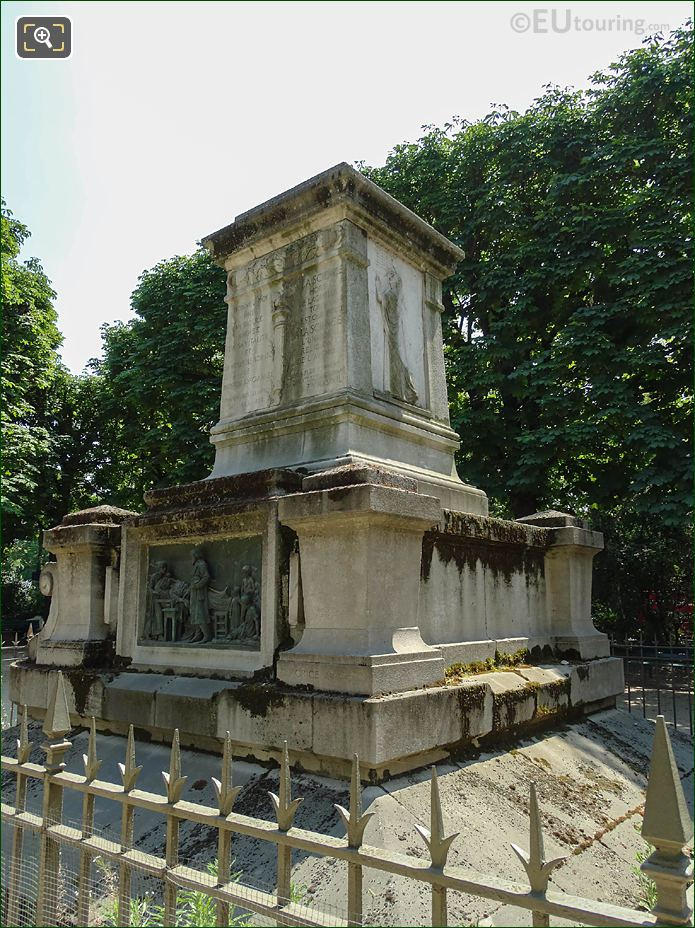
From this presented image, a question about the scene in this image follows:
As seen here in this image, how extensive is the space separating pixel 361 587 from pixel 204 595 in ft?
5.36

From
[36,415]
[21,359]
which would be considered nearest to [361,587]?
[21,359]

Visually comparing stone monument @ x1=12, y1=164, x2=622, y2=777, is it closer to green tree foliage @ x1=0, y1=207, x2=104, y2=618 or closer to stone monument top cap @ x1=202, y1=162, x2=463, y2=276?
stone monument top cap @ x1=202, y1=162, x2=463, y2=276

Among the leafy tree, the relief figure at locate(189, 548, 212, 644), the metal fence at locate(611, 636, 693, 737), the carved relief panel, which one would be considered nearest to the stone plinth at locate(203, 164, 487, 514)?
the carved relief panel

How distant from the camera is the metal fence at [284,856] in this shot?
1978 millimetres

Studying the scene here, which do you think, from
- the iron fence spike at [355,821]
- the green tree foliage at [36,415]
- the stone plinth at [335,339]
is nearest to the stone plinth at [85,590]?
the stone plinth at [335,339]

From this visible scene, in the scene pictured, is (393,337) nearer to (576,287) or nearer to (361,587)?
(361,587)

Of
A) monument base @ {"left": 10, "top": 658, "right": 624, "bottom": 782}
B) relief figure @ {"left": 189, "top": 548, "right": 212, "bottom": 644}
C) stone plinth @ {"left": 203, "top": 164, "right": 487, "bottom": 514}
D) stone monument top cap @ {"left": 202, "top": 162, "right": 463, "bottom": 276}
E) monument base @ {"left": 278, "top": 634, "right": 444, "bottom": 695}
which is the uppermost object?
stone monument top cap @ {"left": 202, "top": 162, "right": 463, "bottom": 276}

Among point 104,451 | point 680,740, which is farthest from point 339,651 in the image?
point 104,451

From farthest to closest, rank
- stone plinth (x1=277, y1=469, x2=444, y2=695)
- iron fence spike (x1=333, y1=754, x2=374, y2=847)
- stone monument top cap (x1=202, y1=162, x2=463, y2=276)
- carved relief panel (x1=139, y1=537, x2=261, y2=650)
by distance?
stone monument top cap (x1=202, y1=162, x2=463, y2=276)
carved relief panel (x1=139, y1=537, x2=261, y2=650)
stone plinth (x1=277, y1=469, x2=444, y2=695)
iron fence spike (x1=333, y1=754, x2=374, y2=847)

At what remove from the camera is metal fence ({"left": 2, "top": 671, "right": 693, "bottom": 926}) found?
1978 mm

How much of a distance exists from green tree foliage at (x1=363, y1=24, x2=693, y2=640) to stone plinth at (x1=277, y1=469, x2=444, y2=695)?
8.31 metres

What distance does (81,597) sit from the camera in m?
6.36

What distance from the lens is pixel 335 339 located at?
5.80m

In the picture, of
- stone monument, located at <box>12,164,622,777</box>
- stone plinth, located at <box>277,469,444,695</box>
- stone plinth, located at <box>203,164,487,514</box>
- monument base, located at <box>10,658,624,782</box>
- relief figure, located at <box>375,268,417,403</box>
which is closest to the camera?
monument base, located at <box>10,658,624,782</box>
